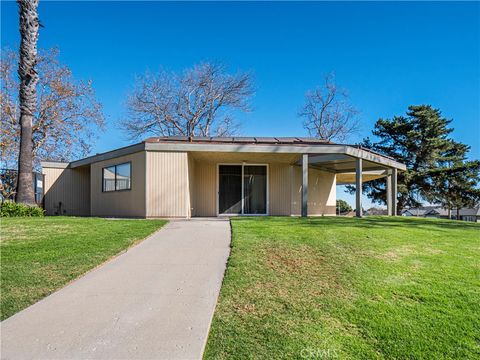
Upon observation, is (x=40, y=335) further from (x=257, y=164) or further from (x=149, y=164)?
(x=257, y=164)

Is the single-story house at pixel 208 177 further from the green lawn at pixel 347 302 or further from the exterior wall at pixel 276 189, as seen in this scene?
the green lawn at pixel 347 302

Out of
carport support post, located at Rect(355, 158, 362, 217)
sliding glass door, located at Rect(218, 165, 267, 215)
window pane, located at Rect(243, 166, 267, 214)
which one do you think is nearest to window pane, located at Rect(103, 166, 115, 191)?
sliding glass door, located at Rect(218, 165, 267, 215)

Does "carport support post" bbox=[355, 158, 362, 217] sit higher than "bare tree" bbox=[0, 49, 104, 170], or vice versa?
"bare tree" bbox=[0, 49, 104, 170]

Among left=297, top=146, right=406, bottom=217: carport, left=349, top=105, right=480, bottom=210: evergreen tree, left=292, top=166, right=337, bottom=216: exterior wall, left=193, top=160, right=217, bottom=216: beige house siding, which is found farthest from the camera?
left=349, top=105, right=480, bottom=210: evergreen tree

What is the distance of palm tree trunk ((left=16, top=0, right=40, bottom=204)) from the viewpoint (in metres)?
11.9

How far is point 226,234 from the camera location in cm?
730

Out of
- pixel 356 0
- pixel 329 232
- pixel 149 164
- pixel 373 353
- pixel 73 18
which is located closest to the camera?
pixel 373 353

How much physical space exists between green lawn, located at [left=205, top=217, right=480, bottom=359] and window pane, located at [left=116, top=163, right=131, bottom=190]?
7289mm

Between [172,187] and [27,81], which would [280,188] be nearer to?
[172,187]

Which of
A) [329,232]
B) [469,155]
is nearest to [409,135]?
[469,155]

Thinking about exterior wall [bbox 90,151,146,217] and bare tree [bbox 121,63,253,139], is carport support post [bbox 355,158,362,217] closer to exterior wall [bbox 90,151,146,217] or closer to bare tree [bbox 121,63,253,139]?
exterior wall [bbox 90,151,146,217]

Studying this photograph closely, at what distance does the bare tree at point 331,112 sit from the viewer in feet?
93.2

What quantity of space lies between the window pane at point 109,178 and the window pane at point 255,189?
17.9ft

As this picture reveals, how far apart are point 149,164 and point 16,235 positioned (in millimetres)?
4754
